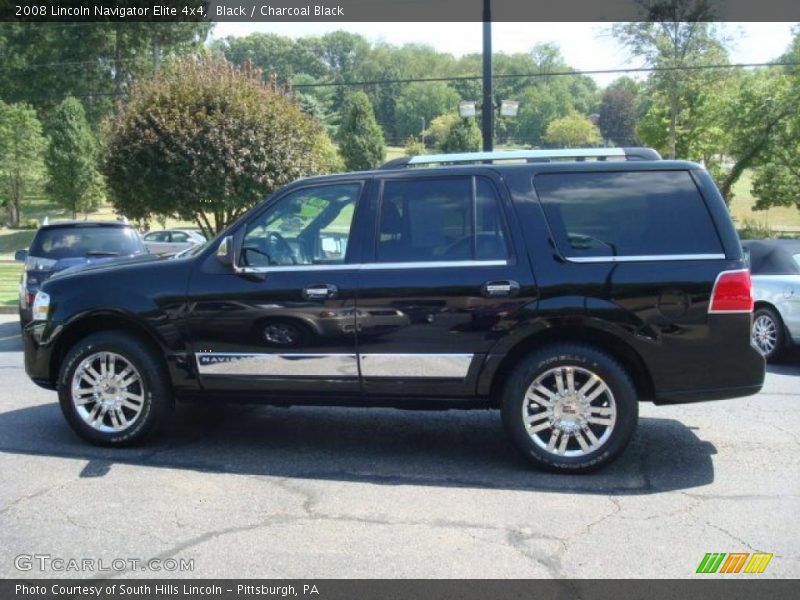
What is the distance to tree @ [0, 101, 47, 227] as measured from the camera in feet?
165

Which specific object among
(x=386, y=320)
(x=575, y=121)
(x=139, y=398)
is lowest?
(x=139, y=398)

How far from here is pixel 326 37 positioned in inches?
3920

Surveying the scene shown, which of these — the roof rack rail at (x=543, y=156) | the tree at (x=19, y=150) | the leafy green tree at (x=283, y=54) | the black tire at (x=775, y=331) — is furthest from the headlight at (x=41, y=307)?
the leafy green tree at (x=283, y=54)

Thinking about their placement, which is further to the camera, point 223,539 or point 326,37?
point 326,37

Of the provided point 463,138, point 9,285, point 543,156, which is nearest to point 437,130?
point 463,138

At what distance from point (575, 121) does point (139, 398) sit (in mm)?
55981

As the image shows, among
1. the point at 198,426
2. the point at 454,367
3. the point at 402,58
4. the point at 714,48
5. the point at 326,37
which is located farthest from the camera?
the point at 326,37

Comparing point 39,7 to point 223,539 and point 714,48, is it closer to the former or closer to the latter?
point 714,48

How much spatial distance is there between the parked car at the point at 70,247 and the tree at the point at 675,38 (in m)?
26.2

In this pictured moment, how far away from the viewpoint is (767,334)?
9.65m

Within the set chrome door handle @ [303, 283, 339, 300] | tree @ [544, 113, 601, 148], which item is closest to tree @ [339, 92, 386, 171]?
tree @ [544, 113, 601, 148]

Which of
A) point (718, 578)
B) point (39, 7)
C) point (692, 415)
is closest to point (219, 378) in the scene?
point (718, 578)

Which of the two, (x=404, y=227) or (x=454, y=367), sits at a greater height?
(x=404, y=227)

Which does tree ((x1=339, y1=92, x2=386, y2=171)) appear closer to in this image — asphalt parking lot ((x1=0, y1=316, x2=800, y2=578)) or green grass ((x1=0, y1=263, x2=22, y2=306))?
green grass ((x1=0, y1=263, x2=22, y2=306))
